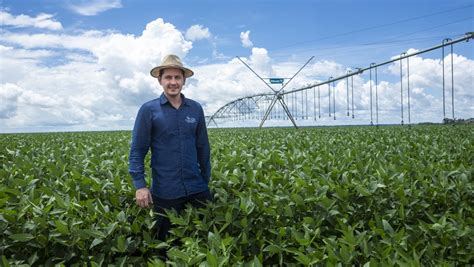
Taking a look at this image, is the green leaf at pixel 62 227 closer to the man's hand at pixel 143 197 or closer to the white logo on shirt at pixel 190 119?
the man's hand at pixel 143 197

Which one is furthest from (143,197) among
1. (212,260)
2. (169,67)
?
(212,260)

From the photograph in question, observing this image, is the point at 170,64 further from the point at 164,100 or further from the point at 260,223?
the point at 260,223

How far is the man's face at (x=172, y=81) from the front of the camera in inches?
184

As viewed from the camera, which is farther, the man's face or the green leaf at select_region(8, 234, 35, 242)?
the man's face

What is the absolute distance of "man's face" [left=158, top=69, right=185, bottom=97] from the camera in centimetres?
466

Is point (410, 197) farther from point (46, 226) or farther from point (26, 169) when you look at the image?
point (26, 169)

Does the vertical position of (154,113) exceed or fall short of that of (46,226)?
it exceeds it

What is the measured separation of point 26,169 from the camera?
626cm

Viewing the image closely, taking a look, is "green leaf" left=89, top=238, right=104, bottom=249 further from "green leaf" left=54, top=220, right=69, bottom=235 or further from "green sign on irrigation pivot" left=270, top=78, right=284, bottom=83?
"green sign on irrigation pivot" left=270, top=78, right=284, bottom=83

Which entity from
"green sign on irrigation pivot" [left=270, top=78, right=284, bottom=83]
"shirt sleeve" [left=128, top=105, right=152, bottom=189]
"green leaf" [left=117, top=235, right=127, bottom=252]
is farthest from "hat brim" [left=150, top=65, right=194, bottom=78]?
"green sign on irrigation pivot" [left=270, top=78, right=284, bottom=83]

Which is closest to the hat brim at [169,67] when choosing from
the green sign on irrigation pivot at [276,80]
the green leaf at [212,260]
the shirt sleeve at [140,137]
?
the shirt sleeve at [140,137]

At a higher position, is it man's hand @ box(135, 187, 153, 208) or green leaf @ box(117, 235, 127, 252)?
man's hand @ box(135, 187, 153, 208)

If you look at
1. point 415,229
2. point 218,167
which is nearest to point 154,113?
point 218,167

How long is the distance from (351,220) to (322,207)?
629 mm
